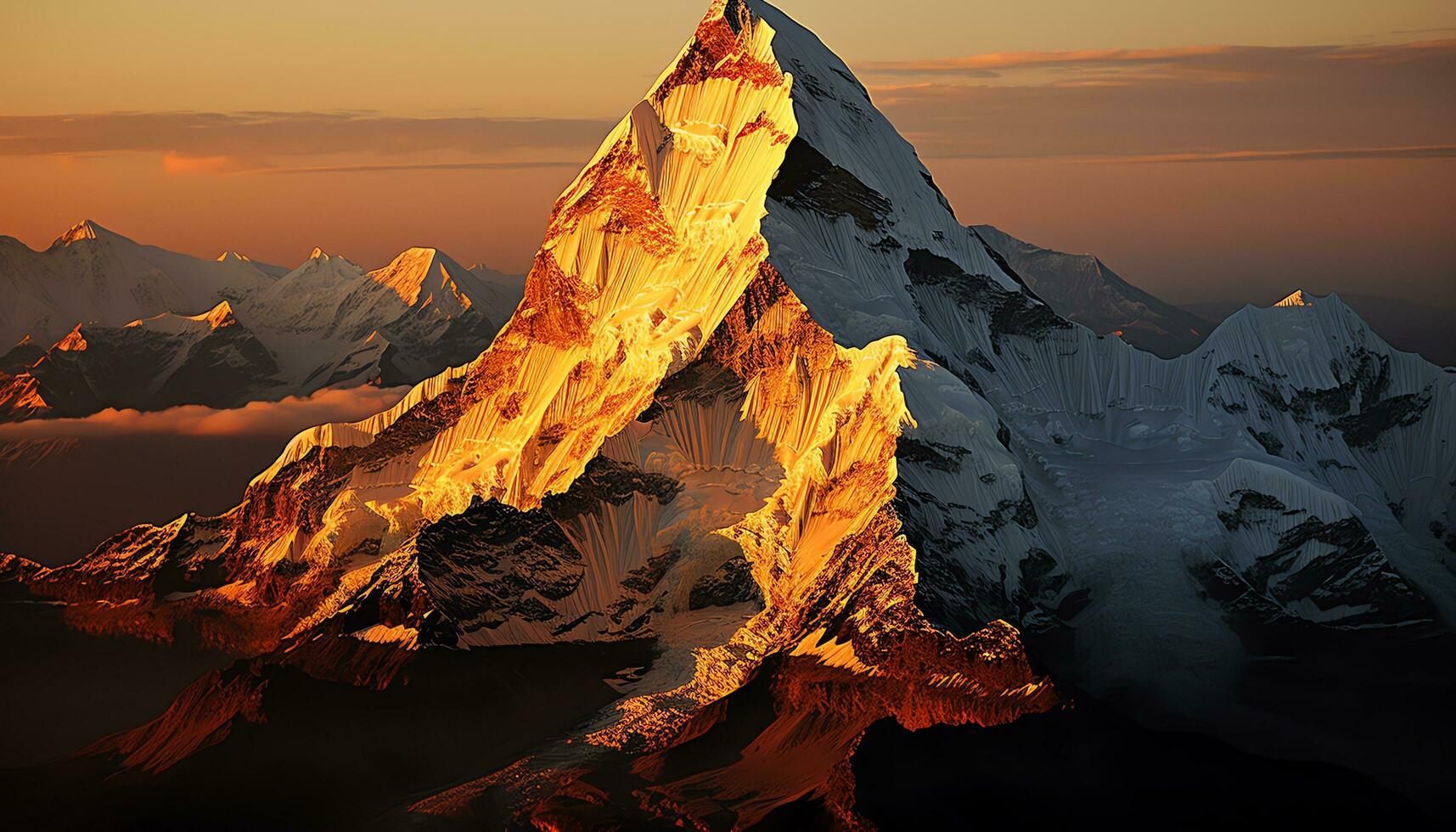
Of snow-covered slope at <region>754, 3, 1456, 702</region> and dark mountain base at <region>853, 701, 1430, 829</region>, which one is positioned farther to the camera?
snow-covered slope at <region>754, 3, 1456, 702</region>

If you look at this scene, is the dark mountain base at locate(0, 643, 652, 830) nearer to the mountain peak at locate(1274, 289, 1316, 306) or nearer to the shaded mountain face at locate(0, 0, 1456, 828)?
the shaded mountain face at locate(0, 0, 1456, 828)

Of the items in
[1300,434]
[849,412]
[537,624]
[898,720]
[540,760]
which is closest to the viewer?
[898,720]

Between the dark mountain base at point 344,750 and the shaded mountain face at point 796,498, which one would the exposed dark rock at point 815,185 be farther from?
the dark mountain base at point 344,750

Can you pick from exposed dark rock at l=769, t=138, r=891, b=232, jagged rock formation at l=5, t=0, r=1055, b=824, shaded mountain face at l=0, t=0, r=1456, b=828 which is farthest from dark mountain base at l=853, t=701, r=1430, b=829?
exposed dark rock at l=769, t=138, r=891, b=232

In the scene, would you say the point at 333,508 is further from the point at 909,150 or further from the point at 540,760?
the point at 909,150

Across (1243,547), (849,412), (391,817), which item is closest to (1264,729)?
(1243,547)

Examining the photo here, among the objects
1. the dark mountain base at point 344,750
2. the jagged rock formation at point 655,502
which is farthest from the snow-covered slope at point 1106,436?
the dark mountain base at point 344,750

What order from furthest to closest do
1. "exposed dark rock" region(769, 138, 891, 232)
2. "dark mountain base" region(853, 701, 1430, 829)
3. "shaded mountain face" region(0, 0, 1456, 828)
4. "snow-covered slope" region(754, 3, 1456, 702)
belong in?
"exposed dark rock" region(769, 138, 891, 232) → "snow-covered slope" region(754, 3, 1456, 702) → "shaded mountain face" region(0, 0, 1456, 828) → "dark mountain base" region(853, 701, 1430, 829)

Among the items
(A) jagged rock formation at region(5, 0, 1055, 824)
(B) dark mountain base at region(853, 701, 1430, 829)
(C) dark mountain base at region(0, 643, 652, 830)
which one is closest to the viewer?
(B) dark mountain base at region(853, 701, 1430, 829)
